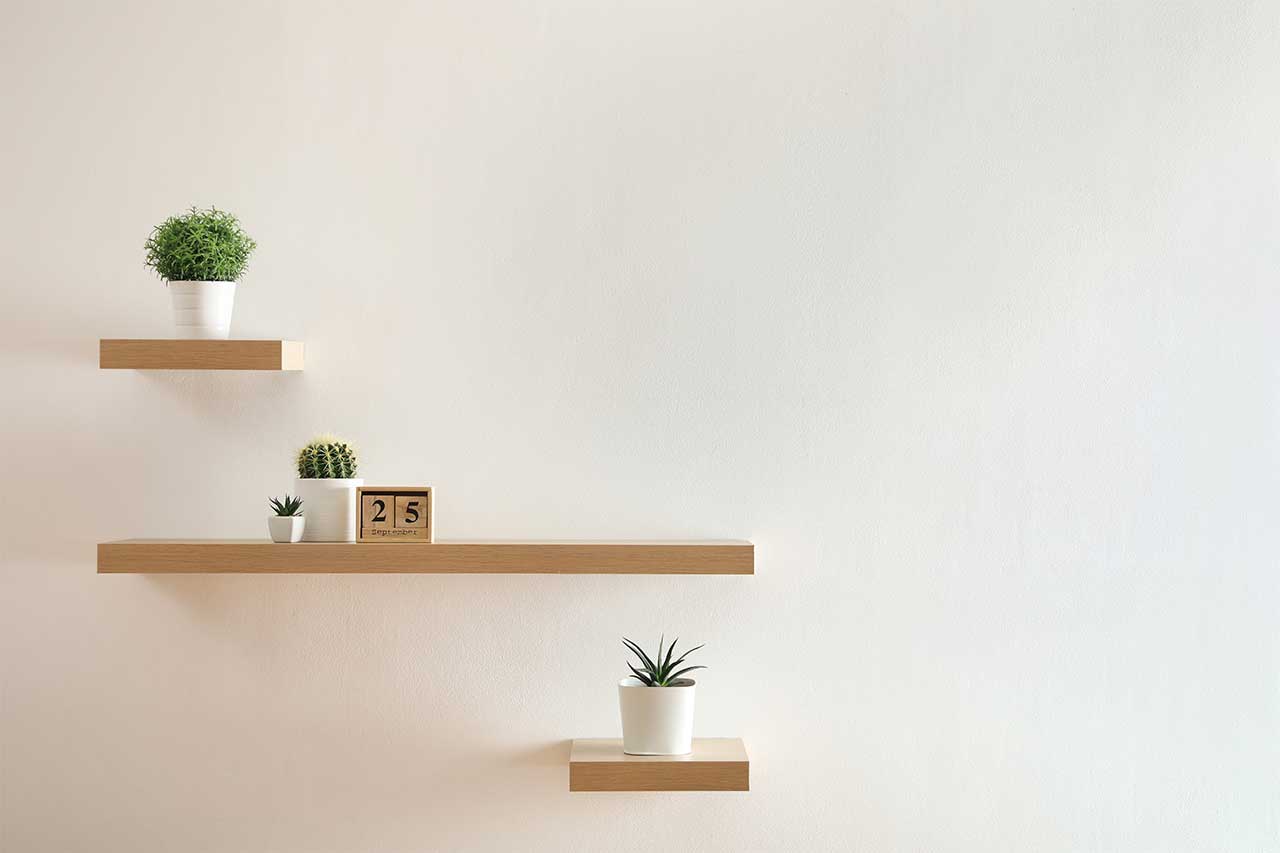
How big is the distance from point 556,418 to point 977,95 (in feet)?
2.79

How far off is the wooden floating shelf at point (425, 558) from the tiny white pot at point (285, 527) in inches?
0.5

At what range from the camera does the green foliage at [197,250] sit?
1698mm

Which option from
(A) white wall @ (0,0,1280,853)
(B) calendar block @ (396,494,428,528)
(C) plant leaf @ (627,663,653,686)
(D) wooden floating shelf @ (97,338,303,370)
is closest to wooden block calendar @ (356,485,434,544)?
(B) calendar block @ (396,494,428,528)

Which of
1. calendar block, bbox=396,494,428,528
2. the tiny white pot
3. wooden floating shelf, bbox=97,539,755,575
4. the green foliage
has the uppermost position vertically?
the green foliage

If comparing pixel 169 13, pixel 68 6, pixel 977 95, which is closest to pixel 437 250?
pixel 169 13

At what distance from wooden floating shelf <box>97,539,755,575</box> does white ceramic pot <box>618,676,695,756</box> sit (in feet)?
0.58

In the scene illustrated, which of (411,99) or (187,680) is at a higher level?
(411,99)

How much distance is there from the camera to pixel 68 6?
185cm

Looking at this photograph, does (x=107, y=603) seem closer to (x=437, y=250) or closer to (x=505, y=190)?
(x=437, y=250)

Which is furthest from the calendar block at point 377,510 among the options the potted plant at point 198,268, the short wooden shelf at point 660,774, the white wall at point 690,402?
the short wooden shelf at point 660,774

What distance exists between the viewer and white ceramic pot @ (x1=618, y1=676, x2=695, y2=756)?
5.61ft

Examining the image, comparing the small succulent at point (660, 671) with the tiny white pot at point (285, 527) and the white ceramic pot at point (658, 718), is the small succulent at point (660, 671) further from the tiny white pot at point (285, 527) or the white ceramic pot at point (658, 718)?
the tiny white pot at point (285, 527)

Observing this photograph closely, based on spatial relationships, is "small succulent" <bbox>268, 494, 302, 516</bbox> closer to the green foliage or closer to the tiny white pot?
the tiny white pot

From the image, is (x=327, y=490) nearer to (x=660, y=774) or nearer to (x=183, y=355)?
(x=183, y=355)
